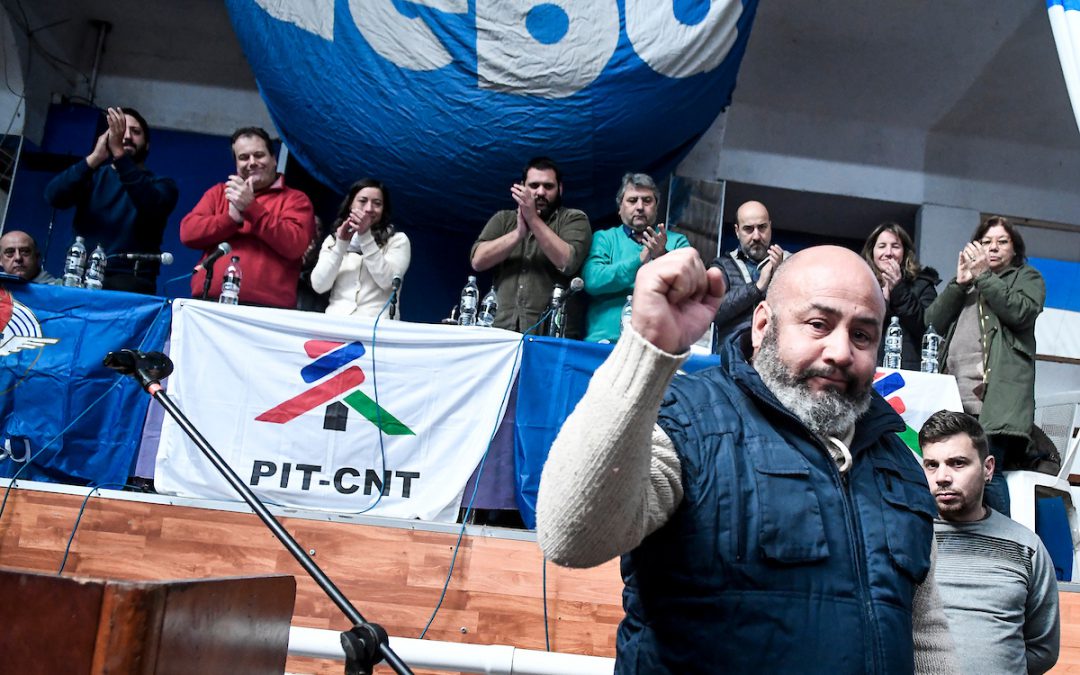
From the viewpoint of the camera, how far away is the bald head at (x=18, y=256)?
500 cm

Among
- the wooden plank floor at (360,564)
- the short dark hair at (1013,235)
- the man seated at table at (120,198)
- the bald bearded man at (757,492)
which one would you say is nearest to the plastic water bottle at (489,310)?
the wooden plank floor at (360,564)

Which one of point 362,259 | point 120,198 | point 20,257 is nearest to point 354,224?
point 362,259

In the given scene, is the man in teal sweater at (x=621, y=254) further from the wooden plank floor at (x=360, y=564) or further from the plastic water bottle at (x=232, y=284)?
the plastic water bottle at (x=232, y=284)

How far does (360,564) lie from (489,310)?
5.27 feet

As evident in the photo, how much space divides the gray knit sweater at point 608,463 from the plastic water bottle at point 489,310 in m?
3.16

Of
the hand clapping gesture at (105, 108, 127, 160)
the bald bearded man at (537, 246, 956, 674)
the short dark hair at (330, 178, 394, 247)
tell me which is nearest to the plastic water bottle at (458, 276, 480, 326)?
the short dark hair at (330, 178, 394, 247)

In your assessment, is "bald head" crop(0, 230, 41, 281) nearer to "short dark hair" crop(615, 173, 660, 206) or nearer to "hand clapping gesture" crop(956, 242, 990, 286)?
"short dark hair" crop(615, 173, 660, 206)

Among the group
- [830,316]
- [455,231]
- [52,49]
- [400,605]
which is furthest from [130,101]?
[830,316]

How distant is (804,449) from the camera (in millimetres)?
1508

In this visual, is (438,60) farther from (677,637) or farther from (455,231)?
(677,637)

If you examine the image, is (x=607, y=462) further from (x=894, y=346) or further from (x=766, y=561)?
(x=894, y=346)

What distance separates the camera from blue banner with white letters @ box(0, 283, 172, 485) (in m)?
3.72

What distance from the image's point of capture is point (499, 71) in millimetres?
5059

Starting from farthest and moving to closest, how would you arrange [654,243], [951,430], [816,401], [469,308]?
[469,308]
[654,243]
[951,430]
[816,401]
